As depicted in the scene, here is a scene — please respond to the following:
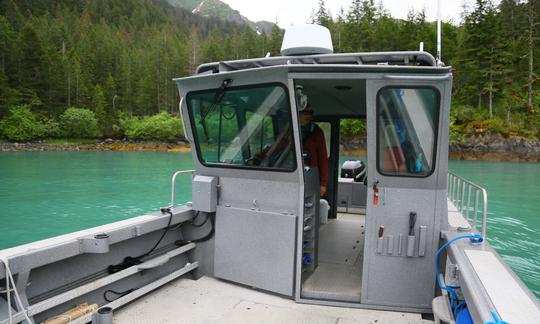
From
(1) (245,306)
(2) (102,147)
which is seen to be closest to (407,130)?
(1) (245,306)

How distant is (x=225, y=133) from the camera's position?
12.9ft

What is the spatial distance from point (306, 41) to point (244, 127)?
→ 1.08m

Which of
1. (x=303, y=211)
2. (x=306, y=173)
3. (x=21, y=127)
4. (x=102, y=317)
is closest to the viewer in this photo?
(x=102, y=317)

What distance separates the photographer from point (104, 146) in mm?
48469

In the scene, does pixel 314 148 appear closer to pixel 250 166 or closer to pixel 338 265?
pixel 250 166

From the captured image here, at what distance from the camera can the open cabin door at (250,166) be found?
3553 mm

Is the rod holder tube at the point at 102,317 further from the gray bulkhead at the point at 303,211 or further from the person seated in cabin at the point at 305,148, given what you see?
the person seated in cabin at the point at 305,148

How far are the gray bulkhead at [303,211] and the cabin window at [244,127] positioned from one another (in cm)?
8

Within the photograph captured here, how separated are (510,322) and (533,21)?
55.7 metres

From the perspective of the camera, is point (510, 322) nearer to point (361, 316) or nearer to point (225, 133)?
point (361, 316)

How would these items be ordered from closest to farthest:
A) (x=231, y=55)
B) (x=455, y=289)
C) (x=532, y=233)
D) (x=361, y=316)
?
(x=455, y=289) → (x=361, y=316) → (x=532, y=233) → (x=231, y=55)

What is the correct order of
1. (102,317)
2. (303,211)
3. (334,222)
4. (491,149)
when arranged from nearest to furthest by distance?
(102,317)
(303,211)
(334,222)
(491,149)

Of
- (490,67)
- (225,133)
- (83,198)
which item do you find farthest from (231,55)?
(225,133)

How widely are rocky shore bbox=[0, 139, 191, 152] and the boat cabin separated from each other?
4453 cm
